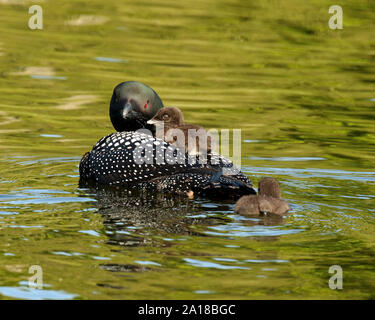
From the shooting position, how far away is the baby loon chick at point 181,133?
7504mm

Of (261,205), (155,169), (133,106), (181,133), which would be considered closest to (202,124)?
(133,106)

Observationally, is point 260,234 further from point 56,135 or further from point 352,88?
point 352,88

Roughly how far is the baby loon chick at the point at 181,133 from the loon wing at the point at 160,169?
23 cm

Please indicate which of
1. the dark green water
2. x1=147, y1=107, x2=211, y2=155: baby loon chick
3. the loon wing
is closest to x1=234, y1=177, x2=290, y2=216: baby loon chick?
the dark green water

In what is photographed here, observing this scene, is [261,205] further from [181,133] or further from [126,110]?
[126,110]

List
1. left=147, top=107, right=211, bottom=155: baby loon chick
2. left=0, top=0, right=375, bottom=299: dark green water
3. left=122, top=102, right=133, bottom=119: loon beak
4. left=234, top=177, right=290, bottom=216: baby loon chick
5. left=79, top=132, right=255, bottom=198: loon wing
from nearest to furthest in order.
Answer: left=0, top=0, right=375, bottom=299: dark green water, left=234, top=177, right=290, bottom=216: baby loon chick, left=79, top=132, right=255, bottom=198: loon wing, left=147, top=107, right=211, bottom=155: baby loon chick, left=122, top=102, right=133, bottom=119: loon beak

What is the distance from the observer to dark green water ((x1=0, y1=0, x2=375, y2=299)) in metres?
5.18

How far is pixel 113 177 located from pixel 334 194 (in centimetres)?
192

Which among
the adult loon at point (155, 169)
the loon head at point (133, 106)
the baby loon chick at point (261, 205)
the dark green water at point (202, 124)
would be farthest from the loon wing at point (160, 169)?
the loon head at point (133, 106)

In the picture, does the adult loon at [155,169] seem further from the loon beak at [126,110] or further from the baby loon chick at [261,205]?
the baby loon chick at [261,205]

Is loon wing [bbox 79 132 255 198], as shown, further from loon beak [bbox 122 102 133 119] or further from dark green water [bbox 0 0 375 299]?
loon beak [bbox 122 102 133 119]

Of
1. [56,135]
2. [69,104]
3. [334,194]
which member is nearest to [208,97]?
[69,104]

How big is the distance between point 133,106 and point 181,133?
0.61 meters

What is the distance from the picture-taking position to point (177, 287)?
493cm
